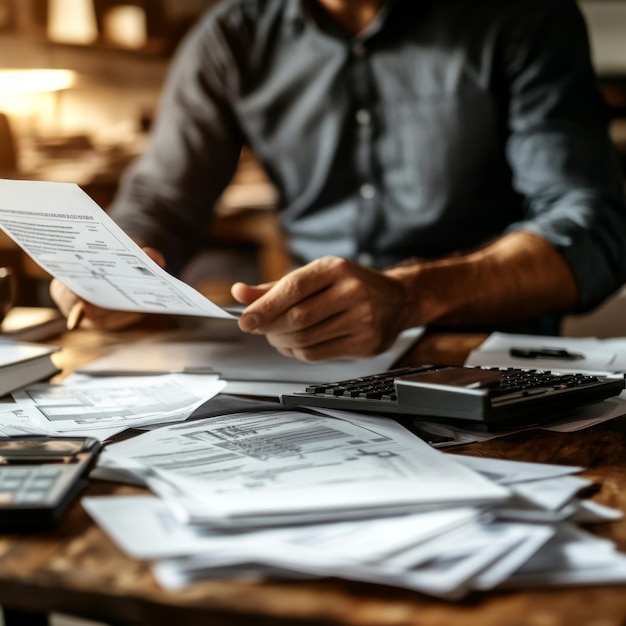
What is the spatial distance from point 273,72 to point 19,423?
100 cm

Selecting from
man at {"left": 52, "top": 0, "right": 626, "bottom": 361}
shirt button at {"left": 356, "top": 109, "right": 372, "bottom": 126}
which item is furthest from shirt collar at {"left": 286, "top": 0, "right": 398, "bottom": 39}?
shirt button at {"left": 356, "top": 109, "right": 372, "bottom": 126}

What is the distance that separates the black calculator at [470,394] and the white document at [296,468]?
2 centimetres

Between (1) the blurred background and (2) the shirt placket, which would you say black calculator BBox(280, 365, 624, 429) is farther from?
(1) the blurred background

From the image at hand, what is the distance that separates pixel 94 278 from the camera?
82cm

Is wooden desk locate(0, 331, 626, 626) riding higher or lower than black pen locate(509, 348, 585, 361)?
higher

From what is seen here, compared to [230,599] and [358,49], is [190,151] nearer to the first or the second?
[358,49]

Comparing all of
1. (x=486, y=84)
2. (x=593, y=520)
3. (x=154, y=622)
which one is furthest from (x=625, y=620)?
(x=486, y=84)

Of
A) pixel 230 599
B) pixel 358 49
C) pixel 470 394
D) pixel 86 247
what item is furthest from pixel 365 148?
pixel 230 599

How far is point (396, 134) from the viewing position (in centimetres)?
142

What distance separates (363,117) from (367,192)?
0.42ft

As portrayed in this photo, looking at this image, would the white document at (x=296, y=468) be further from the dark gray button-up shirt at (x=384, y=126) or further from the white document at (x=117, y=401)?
the dark gray button-up shirt at (x=384, y=126)

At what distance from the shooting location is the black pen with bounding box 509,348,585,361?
2.84 ft

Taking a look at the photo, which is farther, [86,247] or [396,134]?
[396,134]

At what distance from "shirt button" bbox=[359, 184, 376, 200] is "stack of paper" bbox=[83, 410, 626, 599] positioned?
91 centimetres
